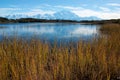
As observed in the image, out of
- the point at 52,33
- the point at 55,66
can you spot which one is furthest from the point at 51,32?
the point at 55,66

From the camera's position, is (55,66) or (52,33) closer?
(55,66)

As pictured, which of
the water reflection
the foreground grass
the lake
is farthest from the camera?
the water reflection

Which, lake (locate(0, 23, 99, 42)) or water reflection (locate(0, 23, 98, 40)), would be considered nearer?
lake (locate(0, 23, 99, 42))

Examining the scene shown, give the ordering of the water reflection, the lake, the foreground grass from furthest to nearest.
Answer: the water reflection < the lake < the foreground grass

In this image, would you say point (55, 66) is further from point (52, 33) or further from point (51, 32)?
point (51, 32)

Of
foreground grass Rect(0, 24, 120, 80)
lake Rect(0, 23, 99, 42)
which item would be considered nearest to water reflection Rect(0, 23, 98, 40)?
lake Rect(0, 23, 99, 42)

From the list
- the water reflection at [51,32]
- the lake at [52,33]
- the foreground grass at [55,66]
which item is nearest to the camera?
the foreground grass at [55,66]

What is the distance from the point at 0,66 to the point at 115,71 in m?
2.31

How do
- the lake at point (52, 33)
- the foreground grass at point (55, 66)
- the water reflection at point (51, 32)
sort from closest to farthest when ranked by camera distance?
the foreground grass at point (55, 66), the lake at point (52, 33), the water reflection at point (51, 32)

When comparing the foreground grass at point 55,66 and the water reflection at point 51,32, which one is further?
the water reflection at point 51,32

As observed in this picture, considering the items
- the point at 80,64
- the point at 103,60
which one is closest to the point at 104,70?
the point at 103,60

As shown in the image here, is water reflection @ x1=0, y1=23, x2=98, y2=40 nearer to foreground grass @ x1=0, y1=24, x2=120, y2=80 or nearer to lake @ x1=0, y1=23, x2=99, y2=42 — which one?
lake @ x1=0, y1=23, x2=99, y2=42

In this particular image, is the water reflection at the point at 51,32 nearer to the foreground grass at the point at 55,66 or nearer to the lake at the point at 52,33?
the lake at the point at 52,33

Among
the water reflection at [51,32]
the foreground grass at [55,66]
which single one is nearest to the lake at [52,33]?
the water reflection at [51,32]
